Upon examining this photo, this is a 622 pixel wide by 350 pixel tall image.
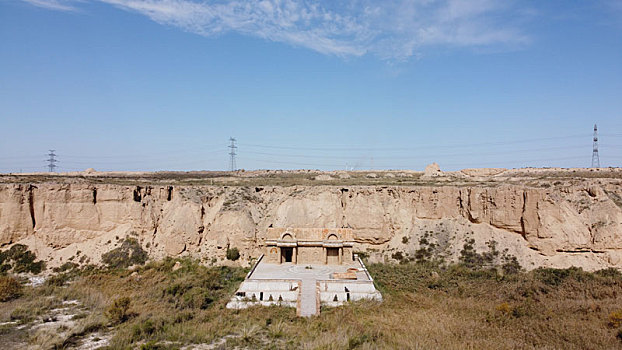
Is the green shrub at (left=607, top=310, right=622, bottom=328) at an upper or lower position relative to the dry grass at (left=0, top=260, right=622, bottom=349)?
upper

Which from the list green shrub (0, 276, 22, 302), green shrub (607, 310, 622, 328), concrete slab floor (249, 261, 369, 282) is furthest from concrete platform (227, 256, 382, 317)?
green shrub (0, 276, 22, 302)

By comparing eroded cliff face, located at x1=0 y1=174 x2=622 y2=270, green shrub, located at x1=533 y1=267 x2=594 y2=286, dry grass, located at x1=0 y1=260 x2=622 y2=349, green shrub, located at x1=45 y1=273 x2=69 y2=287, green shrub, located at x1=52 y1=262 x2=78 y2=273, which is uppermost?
eroded cliff face, located at x1=0 y1=174 x2=622 y2=270

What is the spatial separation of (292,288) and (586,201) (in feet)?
82.6

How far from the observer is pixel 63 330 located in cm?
1889

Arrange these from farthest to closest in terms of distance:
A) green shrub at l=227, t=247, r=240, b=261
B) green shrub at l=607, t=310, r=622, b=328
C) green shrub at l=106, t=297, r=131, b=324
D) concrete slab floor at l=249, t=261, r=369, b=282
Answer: green shrub at l=227, t=247, r=240, b=261 → concrete slab floor at l=249, t=261, r=369, b=282 → green shrub at l=106, t=297, r=131, b=324 → green shrub at l=607, t=310, r=622, b=328

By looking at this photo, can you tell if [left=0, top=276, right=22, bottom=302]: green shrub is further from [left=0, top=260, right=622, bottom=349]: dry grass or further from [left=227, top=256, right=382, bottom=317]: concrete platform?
[left=227, top=256, right=382, bottom=317]: concrete platform

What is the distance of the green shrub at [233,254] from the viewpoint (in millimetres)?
31547

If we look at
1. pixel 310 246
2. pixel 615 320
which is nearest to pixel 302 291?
pixel 310 246

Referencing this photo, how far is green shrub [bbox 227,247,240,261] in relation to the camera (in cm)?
3155

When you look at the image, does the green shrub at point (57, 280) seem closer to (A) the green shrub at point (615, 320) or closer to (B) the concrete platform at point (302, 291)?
(B) the concrete platform at point (302, 291)

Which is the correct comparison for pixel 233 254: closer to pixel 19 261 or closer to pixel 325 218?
pixel 325 218

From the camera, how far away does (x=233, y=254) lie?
31.6m

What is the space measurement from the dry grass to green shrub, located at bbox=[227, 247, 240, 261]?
6.90ft

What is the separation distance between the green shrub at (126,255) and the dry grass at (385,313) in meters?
1.30
